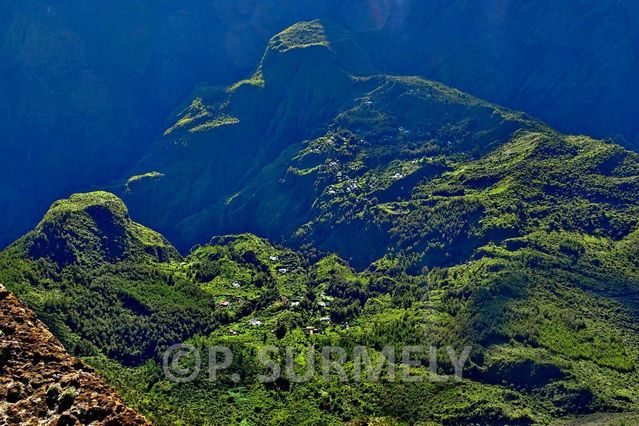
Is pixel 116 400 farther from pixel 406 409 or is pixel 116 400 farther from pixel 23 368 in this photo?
pixel 406 409

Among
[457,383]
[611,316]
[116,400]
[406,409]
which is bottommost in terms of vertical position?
[116,400]

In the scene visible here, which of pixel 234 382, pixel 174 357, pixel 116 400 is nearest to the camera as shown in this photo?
pixel 116 400

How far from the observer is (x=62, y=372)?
22.3 m

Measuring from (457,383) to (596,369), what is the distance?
37632 millimetres

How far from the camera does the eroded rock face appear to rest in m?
20.7

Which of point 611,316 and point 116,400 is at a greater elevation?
point 611,316

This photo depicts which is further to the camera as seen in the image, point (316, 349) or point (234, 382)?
point (316, 349)

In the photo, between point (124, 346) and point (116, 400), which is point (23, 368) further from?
point (124, 346)

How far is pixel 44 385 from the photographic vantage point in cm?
2180

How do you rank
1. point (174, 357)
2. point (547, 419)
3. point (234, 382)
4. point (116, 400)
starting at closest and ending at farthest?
point (116, 400)
point (547, 419)
point (234, 382)
point (174, 357)

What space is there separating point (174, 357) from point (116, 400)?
174m

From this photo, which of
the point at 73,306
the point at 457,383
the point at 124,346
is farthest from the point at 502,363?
Result: the point at 73,306

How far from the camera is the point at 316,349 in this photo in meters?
192

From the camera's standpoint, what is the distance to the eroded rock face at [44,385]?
816 inches
